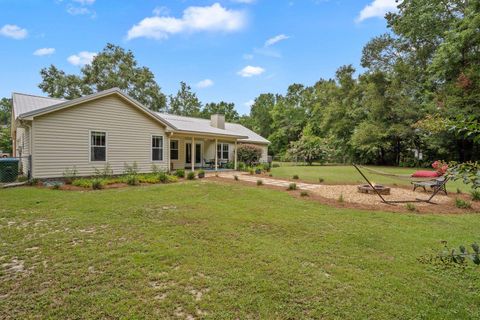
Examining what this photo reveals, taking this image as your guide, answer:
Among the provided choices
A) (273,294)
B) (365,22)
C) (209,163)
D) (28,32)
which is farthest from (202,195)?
(28,32)

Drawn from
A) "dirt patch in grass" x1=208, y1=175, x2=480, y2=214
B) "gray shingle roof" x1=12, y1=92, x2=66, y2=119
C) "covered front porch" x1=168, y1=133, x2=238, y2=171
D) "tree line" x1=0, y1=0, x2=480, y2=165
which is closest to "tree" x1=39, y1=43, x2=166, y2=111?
"tree line" x1=0, y1=0, x2=480, y2=165

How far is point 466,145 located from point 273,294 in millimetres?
28384

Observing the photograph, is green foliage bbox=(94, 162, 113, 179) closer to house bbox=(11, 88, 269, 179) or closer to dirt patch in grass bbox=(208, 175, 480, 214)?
house bbox=(11, 88, 269, 179)

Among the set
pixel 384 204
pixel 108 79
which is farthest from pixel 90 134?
pixel 108 79

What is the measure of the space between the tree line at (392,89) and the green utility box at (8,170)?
64.5ft

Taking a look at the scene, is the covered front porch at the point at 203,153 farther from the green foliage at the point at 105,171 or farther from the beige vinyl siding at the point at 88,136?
the green foliage at the point at 105,171

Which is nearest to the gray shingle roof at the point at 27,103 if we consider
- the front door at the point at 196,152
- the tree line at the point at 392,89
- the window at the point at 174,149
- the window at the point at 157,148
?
the window at the point at 157,148

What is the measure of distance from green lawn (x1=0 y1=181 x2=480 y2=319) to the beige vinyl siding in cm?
412

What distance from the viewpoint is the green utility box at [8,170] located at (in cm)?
1008

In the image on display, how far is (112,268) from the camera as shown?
10.9 ft

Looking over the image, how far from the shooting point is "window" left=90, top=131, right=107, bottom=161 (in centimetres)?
1107

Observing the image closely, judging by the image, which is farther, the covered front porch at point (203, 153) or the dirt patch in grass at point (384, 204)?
the covered front porch at point (203, 153)

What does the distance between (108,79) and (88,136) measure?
25.1 metres

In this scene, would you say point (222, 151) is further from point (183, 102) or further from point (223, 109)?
point (223, 109)
